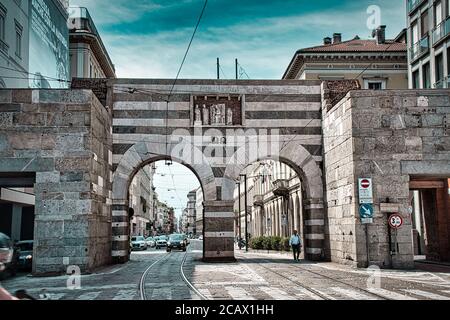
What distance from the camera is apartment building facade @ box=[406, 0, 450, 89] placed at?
32.7 meters

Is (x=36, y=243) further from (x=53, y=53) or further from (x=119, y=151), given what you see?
(x=53, y=53)

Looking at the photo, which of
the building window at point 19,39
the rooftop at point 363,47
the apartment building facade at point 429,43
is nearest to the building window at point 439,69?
the apartment building facade at point 429,43

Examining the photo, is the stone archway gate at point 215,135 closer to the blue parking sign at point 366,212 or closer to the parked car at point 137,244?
the blue parking sign at point 366,212

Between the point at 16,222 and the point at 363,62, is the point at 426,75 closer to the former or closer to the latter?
the point at 363,62

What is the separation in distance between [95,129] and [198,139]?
6553 millimetres

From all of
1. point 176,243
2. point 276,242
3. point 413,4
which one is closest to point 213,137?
point 413,4

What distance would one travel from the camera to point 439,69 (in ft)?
112

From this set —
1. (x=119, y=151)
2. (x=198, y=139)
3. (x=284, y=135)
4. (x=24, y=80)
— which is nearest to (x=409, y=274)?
(x=284, y=135)

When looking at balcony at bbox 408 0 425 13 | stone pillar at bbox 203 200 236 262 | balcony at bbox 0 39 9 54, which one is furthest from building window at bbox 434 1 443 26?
balcony at bbox 0 39 9 54

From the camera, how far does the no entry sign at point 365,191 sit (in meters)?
21.1

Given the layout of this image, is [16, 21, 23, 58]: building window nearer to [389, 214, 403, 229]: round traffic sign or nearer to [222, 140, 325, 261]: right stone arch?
[222, 140, 325, 261]: right stone arch

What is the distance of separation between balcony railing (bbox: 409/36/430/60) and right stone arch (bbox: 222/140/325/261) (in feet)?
46.6

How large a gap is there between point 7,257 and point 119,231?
865 cm

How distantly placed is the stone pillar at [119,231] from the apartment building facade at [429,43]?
20633mm
